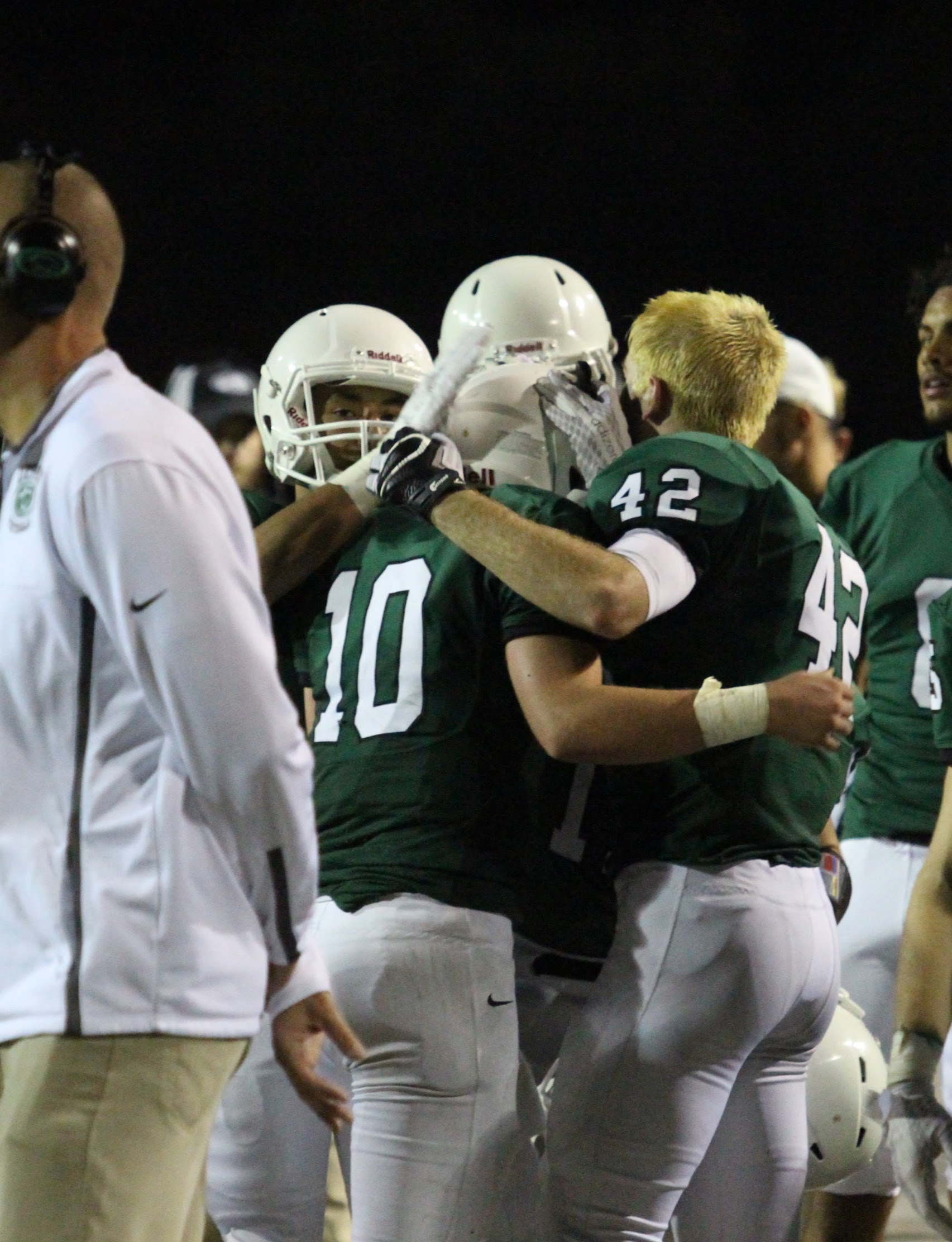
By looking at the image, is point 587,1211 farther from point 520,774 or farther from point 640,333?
point 640,333

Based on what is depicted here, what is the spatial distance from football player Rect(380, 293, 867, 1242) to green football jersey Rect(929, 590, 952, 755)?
37 cm

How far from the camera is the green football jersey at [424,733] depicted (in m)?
2.24

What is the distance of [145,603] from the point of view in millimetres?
1410

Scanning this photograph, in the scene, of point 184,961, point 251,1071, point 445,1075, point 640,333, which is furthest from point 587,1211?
point 640,333

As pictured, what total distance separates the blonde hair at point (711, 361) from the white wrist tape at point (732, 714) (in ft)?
1.49

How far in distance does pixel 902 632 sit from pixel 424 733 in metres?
1.51

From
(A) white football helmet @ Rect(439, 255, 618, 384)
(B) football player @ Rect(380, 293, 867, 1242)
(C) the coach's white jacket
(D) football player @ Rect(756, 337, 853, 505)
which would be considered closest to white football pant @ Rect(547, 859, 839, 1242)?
(B) football player @ Rect(380, 293, 867, 1242)

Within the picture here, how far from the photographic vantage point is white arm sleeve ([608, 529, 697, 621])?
7.04ft

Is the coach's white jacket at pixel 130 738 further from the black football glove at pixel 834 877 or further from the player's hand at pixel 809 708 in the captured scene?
the black football glove at pixel 834 877

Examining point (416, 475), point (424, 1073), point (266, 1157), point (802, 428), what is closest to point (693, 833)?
point (424, 1073)

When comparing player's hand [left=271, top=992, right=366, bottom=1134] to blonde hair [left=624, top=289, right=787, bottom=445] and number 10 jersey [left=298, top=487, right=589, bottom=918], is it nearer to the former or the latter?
number 10 jersey [left=298, top=487, right=589, bottom=918]

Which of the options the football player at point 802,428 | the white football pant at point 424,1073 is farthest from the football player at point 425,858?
the football player at point 802,428

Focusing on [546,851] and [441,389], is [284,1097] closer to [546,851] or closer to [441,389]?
[546,851]

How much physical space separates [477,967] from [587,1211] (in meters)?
0.34
